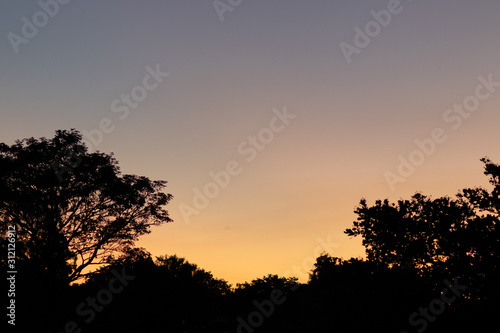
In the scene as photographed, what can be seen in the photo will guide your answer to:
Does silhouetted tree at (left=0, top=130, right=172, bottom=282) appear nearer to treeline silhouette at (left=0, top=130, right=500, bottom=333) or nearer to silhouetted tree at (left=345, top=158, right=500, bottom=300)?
treeline silhouette at (left=0, top=130, right=500, bottom=333)

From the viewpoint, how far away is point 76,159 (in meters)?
28.3

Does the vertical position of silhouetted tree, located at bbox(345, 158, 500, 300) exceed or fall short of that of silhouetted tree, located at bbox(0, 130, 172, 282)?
it falls short

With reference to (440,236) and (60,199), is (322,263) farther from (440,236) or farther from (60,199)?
(60,199)

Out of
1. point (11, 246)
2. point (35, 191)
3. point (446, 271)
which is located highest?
point (35, 191)

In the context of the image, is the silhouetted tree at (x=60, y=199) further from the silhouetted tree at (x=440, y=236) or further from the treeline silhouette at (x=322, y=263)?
the silhouetted tree at (x=440, y=236)

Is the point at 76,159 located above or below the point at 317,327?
above

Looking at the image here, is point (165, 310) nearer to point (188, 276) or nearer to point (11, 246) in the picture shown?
point (188, 276)

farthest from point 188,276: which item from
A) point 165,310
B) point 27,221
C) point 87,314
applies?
point 27,221

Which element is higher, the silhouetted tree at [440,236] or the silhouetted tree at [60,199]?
the silhouetted tree at [60,199]

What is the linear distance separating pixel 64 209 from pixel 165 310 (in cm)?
2742

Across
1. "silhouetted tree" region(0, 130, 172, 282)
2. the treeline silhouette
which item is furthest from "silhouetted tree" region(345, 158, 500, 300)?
"silhouetted tree" region(0, 130, 172, 282)

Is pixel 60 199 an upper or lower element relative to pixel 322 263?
upper

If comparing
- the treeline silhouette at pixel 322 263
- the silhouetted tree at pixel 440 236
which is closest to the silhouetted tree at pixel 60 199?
the treeline silhouette at pixel 322 263

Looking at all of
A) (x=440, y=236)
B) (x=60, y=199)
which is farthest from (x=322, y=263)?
(x=60, y=199)
